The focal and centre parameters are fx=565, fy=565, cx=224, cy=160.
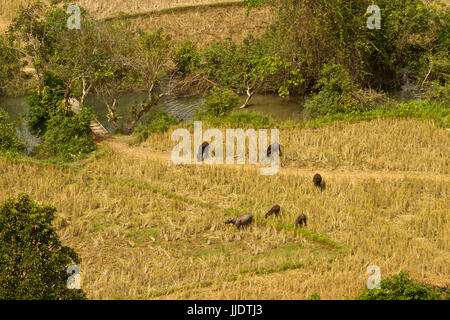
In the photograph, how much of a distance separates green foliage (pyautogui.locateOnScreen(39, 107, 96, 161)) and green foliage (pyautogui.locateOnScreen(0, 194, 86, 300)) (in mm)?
7826

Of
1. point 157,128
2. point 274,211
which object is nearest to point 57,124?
point 157,128

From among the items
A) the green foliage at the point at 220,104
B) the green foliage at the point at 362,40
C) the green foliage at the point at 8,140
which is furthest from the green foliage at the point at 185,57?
the green foliage at the point at 8,140

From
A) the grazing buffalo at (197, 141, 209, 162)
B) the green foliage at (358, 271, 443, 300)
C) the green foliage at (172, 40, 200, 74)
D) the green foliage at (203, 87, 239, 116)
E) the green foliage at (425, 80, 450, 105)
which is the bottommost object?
the green foliage at (358, 271, 443, 300)

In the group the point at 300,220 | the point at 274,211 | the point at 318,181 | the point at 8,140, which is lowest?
the point at 300,220

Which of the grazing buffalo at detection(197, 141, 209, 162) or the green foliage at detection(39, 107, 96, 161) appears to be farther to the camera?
the green foliage at detection(39, 107, 96, 161)

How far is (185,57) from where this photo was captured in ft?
72.2

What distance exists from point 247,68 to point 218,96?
179 inches

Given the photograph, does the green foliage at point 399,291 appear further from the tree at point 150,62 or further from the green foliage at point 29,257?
the tree at point 150,62

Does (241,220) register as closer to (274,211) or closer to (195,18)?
(274,211)

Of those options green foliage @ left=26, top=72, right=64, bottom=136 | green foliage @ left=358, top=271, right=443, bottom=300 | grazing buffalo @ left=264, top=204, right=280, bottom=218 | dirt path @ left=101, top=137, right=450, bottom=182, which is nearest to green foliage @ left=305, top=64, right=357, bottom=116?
dirt path @ left=101, top=137, right=450, bottom=182

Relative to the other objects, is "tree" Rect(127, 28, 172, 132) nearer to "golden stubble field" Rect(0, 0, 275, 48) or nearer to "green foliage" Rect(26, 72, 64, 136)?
"green foliage" Rect(26, 72, 64, 136)

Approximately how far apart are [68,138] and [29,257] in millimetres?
9091

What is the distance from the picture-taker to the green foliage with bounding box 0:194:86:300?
8.38 meters
